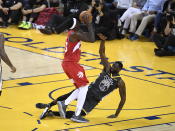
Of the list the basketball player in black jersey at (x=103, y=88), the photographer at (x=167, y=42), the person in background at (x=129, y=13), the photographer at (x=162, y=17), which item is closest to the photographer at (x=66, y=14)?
the person in background at (x=129, y=13)

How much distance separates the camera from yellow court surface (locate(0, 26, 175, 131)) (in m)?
7.07

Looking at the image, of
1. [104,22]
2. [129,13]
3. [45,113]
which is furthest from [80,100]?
[129,13]

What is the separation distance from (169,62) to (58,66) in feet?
9.94

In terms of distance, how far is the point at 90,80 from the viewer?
32.7 feet

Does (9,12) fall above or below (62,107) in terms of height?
below

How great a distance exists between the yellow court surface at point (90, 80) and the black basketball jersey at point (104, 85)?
418 millimetres

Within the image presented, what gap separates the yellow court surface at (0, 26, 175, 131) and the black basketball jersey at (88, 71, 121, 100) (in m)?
0.42

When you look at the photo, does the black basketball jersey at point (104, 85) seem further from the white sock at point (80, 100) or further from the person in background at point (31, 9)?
the person in background at point (31, 9)

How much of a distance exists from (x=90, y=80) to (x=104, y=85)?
2.76 meters

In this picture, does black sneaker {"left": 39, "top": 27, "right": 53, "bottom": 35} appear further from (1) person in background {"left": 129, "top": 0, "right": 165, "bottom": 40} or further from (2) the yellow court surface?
(1) person in background {"left": 129, "top": 0, "right": 165, "bottom": 40}

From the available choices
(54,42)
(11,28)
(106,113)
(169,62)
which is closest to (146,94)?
(106,113)

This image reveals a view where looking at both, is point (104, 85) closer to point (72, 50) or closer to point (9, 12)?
point (72, 50)

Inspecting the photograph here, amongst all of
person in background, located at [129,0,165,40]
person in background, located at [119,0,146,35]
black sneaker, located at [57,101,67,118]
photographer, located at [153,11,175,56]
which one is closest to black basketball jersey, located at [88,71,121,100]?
black sneaker, located at [57,101,67,118]

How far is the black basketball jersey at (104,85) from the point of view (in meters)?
7.14
